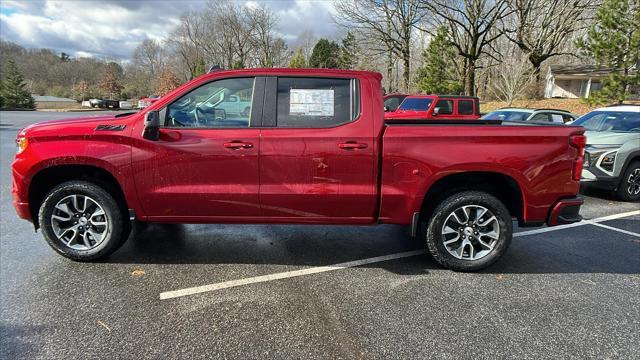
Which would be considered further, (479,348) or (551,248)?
(551,248)

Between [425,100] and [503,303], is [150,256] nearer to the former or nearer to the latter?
[503,303]

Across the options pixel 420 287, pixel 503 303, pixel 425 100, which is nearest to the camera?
pixel 503 303

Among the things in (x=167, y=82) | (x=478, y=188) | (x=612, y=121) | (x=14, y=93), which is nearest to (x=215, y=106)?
(x=478, y=188)

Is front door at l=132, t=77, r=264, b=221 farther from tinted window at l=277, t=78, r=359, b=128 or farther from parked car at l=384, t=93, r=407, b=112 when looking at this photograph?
parked car at l=384, t=93, r=407, b=112

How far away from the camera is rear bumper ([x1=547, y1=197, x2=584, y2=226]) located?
12.1ft

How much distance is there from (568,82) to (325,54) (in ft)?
99.6

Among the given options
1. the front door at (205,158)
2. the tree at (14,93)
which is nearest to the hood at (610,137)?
the front door at (205,158)

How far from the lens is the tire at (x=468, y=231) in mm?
3734

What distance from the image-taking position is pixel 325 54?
5525cm

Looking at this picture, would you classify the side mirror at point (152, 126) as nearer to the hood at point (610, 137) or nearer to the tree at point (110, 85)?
the hood at point (610, 137)

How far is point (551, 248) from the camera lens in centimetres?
452

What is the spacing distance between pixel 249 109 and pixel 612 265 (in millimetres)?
4100

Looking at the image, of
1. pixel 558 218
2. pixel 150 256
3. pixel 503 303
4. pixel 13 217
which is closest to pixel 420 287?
pixel 503 303

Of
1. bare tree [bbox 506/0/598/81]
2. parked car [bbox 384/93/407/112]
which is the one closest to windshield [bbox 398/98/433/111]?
parked car [bbox 384/93/407/112]
